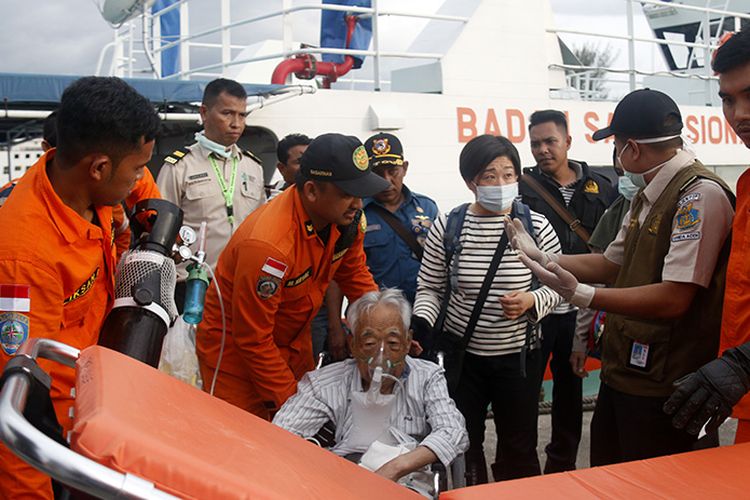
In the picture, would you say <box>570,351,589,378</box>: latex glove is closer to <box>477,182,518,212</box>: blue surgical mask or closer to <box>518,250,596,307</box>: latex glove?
<box>477,182,518,212</box>: blue surgical mask

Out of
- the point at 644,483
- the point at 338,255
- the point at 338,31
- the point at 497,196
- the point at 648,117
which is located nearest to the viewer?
the point at 644,483

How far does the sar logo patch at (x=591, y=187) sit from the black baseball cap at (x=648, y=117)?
5.78 ft

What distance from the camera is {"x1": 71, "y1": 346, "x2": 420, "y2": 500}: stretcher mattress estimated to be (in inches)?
37.1

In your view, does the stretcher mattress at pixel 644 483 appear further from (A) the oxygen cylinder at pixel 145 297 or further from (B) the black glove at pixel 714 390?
(A) the oxygen cylinder at pixel 145 297

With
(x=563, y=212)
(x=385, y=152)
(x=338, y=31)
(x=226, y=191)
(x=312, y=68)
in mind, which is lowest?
(x=563, y=212)

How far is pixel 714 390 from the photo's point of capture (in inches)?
70.4

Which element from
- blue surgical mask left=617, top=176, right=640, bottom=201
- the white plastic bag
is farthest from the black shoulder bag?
the white plastic bag

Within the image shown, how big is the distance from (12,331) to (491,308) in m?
2.08

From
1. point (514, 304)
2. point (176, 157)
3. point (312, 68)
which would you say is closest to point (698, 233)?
point (514, 304)

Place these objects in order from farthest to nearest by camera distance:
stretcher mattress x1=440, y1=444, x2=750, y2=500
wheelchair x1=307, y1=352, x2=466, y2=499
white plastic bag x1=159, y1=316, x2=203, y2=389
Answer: white plastic bag x1=159, y1=316, x2=203, y2=389 < wheelchair x1=307, y1=352, x2=466, y2=499 < stretcher mattress x1=440, y1=444, x2=750, y2=500

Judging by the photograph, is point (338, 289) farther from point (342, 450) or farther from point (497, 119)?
point (497, 119)

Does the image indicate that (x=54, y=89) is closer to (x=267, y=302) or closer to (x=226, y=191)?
(x=226, y=191)

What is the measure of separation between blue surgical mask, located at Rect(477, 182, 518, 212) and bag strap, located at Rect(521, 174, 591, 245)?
951 millimetres

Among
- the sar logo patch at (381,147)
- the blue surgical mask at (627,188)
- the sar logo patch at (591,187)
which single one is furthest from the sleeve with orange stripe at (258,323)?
the sar logo patch at (591,187)
